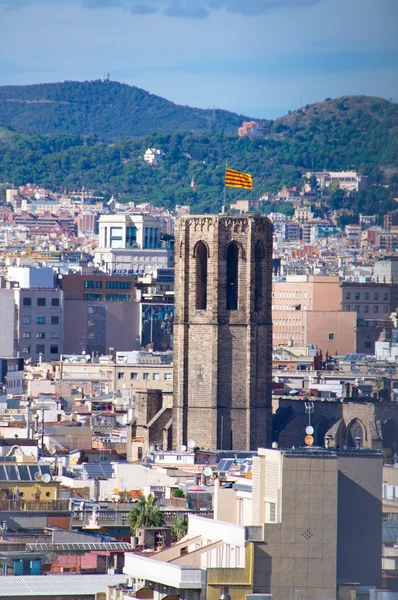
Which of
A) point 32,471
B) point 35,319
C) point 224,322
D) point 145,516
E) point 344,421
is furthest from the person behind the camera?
Result: point 35,319

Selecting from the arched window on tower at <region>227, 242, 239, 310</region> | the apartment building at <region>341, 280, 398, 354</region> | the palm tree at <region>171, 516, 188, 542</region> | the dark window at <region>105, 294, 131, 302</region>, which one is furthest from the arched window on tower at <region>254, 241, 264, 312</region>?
the apartment building at <region>341, 280, 398, 354</region>

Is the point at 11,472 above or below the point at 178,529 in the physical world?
above

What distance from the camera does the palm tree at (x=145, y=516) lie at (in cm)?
3481

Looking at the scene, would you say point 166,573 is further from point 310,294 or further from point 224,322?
point 310,294

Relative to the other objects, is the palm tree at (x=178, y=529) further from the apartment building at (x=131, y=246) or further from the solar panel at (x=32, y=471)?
the apartment building at (x=131, y=246)

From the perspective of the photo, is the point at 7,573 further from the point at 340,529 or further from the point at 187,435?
the point at 187,435

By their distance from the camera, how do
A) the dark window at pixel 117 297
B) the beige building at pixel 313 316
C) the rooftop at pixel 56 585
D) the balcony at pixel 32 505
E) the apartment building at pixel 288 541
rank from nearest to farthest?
the apartment building at pixel 288 541, the rooftop at pixel 56 585, the balcony at pixel 32 505, the dark window at pixel 117 297, the beige building at pixel 313 316

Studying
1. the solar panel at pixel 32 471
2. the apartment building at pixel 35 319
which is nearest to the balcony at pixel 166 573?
the solar panel at pixel 32 471

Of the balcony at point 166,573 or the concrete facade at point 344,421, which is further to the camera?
the concrete facade at point 344,421

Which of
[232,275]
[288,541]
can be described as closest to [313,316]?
[232,275]

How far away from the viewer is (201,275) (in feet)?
207

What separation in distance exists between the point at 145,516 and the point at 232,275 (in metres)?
28.4

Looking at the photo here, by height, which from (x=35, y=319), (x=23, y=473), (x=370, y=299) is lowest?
(x=23, y=473)

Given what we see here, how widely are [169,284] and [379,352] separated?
855 inches
